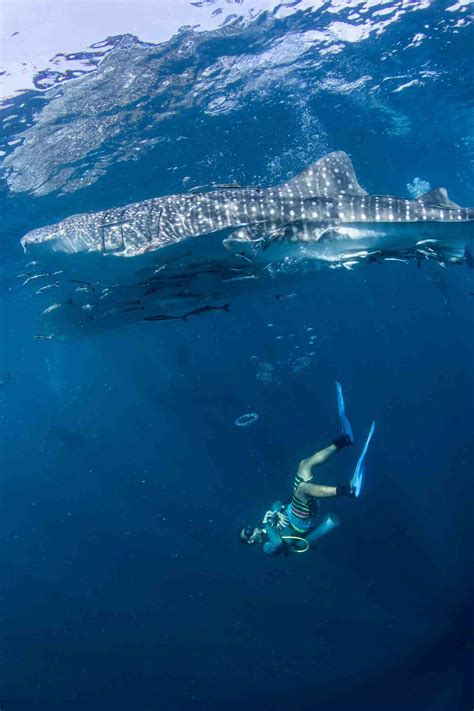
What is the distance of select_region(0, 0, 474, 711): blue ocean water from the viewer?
11617 mm

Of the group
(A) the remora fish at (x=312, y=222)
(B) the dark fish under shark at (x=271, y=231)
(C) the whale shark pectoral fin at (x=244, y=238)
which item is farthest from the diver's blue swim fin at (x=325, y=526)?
(C) the whale shark pectoral fin at (x=244, y=238)

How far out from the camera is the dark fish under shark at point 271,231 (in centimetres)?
810

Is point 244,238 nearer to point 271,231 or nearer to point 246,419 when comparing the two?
point 271,231

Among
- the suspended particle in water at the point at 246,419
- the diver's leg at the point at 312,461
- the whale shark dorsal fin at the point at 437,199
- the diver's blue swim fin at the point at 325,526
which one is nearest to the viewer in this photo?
the whale shark dorsal fin at the point at 437,199

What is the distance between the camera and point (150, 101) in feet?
45.6

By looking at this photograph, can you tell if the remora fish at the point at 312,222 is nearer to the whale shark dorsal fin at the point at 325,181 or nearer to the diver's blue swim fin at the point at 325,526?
the whale shark dorsal fin at the point at 325,181

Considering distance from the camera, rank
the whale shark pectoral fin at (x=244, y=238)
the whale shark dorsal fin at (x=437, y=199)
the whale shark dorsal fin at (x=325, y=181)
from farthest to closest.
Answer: the whale shark dorsal fin at (x=325, y=181) < the whale shark pectoral fin at (x=244, y=238) < the whale shark dorsal fin at (x=437, y=199)

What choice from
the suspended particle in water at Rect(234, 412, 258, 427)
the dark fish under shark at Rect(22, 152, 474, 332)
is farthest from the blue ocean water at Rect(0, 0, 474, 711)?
the dark fish under shark at Rect(22, 152, 474, 332)

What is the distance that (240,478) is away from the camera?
21.2 m

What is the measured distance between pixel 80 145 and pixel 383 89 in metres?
12.6

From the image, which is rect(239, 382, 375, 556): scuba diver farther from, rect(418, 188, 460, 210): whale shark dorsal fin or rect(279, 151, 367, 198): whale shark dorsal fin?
rect(279, 151, 367, 198): whale shark dorsal fin

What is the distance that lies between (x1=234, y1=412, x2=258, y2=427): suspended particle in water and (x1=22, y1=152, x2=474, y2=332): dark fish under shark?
15.0 metres

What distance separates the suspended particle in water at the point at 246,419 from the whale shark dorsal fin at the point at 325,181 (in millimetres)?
17351

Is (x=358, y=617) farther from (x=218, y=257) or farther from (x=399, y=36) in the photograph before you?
(x=399, y=36)
